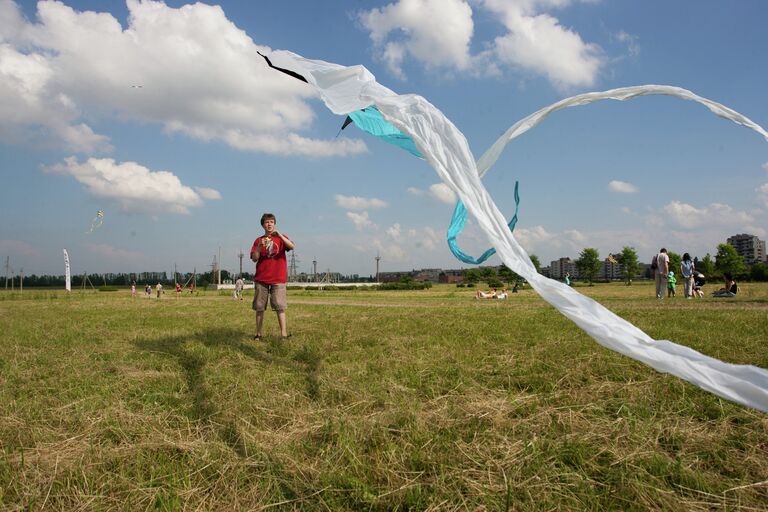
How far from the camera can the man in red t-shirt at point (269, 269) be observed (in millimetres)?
6555

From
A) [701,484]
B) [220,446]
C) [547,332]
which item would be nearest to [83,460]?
[220,446]

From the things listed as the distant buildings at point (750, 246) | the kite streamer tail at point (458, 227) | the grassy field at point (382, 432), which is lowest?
the grassy field at point (382, 432)

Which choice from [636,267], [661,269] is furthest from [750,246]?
[661,269]

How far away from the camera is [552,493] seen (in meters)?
2.16

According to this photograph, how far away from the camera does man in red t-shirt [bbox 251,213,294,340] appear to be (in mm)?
6555

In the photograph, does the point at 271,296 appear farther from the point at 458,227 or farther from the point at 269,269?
the point at 458,227

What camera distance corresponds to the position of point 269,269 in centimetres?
663

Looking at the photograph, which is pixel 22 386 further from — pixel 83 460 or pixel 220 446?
pixel 220 446

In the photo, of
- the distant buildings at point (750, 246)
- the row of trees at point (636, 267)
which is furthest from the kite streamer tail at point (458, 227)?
the distant buildings at point (750, 246)

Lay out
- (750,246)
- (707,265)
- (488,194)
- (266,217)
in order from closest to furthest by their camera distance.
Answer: (488,194)
(266,217)
(707,265)
(750,246)

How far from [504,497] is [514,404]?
127 cm

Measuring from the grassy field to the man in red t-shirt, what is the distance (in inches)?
50.4

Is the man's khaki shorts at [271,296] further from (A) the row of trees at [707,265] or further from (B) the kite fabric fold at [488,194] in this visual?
(A) the row of trees at [707,265]

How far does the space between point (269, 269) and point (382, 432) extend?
4.21m
